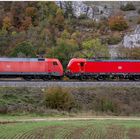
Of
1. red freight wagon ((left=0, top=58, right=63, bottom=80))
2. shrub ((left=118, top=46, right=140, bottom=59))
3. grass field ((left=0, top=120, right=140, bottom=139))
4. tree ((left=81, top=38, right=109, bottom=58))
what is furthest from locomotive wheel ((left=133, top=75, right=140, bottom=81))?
grass field ((left=0, top=120, right=140, bottom=139))

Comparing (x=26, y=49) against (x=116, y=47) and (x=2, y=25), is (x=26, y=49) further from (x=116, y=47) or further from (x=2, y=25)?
(x=2, y=25)

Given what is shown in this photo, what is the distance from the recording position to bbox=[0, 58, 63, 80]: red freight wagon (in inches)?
1954

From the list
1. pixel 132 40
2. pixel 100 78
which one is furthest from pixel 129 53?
pixel 100 78

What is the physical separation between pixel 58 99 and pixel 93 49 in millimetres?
40873

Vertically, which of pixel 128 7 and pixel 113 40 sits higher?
pixel 128 7

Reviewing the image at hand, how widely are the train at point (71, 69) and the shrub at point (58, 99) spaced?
11.4 meters

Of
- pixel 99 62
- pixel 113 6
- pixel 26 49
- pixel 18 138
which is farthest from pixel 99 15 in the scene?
pixel 18 138

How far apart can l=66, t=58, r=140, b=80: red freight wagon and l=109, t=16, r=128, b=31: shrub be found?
49.0m

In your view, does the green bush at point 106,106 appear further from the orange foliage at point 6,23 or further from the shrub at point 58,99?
the orange foliage at point 6,23

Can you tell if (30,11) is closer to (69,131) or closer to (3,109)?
(3,109)

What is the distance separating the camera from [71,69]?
52188 mm

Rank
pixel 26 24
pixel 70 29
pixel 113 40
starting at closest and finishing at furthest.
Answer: pixel 113 40, pixel 70 29, pixel 26 24

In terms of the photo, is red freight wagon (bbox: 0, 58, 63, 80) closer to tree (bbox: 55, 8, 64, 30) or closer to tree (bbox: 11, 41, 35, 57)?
tree (bbox: 11, 41, 35, 57)

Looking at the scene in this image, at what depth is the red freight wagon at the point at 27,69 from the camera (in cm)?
4962
